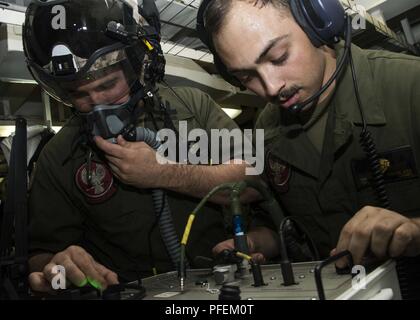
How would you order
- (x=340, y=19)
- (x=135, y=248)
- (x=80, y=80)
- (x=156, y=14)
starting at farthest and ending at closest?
(x=135, y=248) < (x=156, y=14) < (x=80, y=80) < (x=340, y=19)

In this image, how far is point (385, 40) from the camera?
10.4 ft

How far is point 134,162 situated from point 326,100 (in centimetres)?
75

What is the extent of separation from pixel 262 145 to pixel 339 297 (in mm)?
1056

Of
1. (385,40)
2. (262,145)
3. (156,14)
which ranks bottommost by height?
(262,145)

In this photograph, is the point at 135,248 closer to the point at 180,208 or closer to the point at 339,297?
the point at 180,208

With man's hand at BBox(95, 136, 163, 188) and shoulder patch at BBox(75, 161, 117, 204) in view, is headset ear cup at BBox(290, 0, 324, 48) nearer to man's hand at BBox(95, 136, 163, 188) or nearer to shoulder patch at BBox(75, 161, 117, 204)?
man's hand at BBox(95, 136, 163, 188)

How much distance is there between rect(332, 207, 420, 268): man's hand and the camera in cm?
76

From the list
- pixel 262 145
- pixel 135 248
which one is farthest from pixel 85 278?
pixel 262 145

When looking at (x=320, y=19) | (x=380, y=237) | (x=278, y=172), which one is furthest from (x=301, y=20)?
(x=380, y=237)

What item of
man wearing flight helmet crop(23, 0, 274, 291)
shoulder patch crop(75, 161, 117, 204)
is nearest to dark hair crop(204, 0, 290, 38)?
man wearing flight helmet crop(23, 0, 274, 291)

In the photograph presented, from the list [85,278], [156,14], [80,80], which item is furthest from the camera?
[156,14]

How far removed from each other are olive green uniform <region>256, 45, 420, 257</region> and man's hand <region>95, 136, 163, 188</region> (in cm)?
47

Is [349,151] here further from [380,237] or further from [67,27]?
[67,27]

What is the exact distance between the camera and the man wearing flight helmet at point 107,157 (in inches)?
49.0
